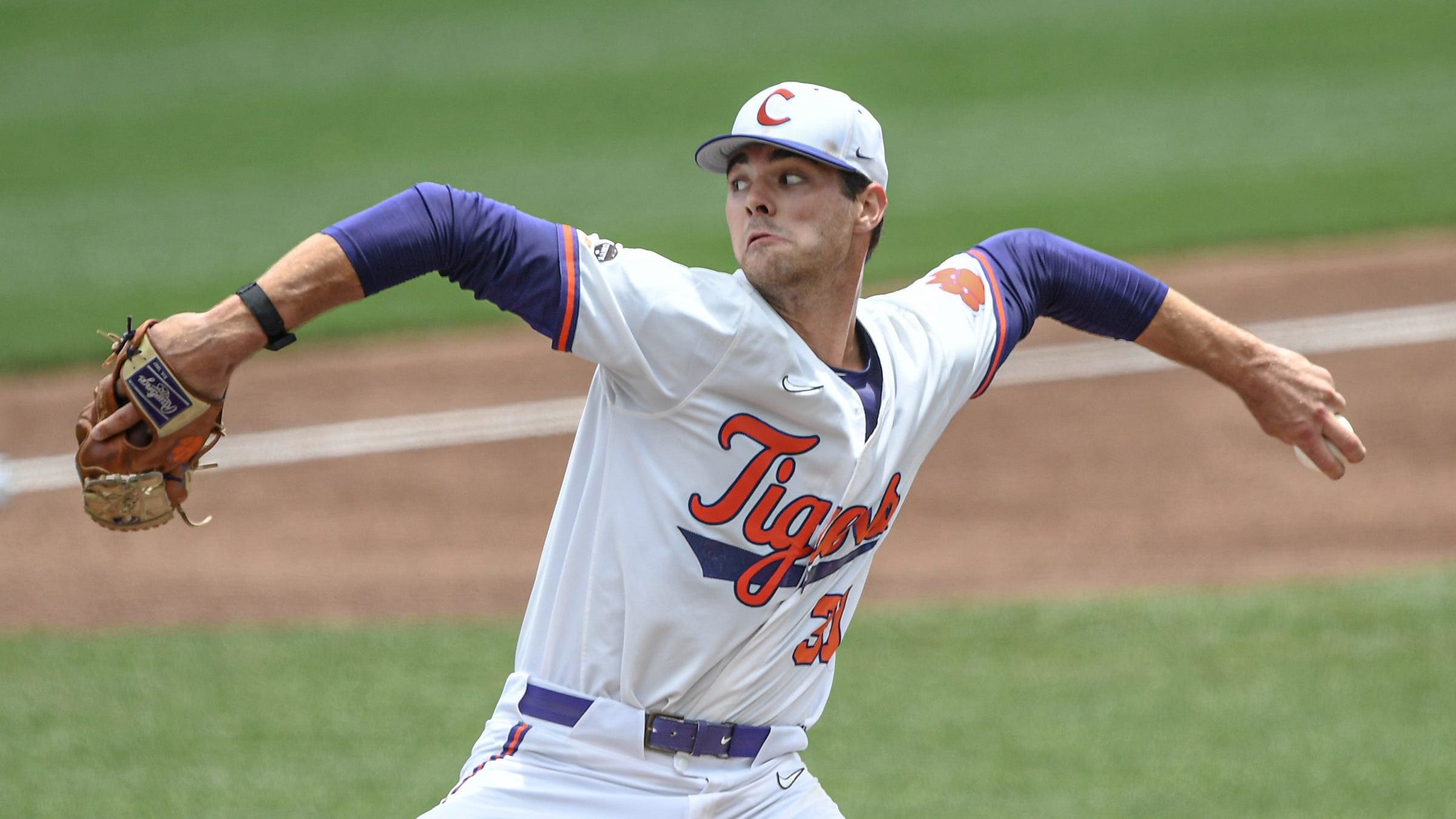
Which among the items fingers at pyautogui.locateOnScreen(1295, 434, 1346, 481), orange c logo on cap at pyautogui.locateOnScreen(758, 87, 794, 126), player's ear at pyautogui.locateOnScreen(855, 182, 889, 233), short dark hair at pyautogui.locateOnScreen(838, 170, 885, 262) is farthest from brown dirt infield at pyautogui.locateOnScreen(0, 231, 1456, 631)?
orange c logo on cap at pyautogui.locateOnScreen(758, 87, 794, 126)

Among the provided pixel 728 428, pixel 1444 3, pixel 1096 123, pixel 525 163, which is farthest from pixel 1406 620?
pixel 1444 3

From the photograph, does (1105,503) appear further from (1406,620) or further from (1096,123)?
(1096,123)

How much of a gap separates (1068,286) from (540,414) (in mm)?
5794

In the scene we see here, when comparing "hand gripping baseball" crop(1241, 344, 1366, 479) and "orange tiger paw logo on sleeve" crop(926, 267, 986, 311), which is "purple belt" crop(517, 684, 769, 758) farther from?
"hand gripping baseball" crop(1241, 344, 1366, 479)

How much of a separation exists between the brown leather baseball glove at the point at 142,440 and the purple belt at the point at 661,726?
0.78 meters

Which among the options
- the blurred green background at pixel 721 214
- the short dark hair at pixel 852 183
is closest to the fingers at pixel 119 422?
the short dark hair at pixel 852 183

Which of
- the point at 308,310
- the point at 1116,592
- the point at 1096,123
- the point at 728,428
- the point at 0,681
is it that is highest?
the point at 308,310

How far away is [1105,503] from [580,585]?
17.7 ft

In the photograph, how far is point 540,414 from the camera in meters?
9.27

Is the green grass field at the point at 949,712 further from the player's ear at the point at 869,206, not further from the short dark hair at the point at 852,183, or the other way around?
the short dark hair at the point at 852,183

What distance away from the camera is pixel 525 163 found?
12.8m

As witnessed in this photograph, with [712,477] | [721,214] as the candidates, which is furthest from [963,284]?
[721,214]

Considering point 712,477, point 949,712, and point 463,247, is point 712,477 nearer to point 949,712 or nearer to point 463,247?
point 463,247

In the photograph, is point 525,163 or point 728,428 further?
point 525,163
